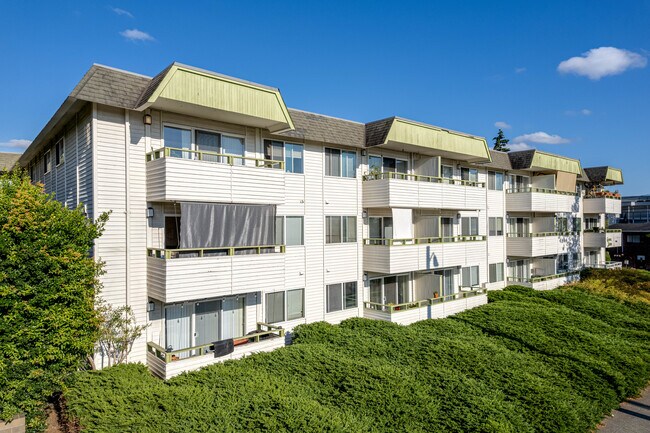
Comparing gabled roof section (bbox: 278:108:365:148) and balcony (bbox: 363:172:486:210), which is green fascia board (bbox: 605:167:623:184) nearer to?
balcony (bbox: 363:172:486:210)

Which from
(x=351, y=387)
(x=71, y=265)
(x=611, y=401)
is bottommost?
(x=611, y=401)

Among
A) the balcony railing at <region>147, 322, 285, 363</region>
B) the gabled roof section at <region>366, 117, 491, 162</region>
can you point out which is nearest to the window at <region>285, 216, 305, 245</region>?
the balcony railing at <region>147, 322, 285, 363</region>

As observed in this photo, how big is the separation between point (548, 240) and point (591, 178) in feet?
41.7

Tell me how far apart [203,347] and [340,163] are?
33.8 feet

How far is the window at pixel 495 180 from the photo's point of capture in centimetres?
2754

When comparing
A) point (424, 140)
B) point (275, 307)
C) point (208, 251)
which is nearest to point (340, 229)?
point (275, 307)

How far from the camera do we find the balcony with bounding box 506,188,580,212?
27781 mm

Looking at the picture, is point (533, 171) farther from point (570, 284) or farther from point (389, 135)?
point (389, 135)

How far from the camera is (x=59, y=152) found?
635 inches

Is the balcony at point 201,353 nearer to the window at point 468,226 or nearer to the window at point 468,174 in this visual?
the window at point 468,226

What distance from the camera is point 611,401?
12625 mm

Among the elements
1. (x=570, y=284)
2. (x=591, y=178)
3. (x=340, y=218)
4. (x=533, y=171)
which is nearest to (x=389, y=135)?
(x=340, y=218)

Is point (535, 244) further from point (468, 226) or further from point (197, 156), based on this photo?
point (197, 156)

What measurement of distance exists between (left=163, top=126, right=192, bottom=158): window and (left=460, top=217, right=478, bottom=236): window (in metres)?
17.7
